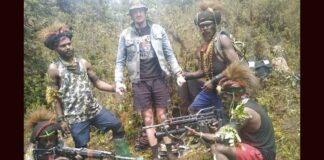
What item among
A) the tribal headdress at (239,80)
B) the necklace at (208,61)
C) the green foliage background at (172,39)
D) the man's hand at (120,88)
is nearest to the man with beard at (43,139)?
the green foliage background at (172,39)

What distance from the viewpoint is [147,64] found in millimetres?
5328

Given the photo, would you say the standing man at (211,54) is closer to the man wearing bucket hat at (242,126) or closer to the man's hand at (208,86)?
the man's hand at (208,86)

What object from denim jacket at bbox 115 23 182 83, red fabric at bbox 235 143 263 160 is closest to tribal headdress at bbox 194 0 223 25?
denim jacket at bbox 115 23 182 83

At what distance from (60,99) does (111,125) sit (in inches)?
21.7

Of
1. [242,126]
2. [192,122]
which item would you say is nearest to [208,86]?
[192,122]

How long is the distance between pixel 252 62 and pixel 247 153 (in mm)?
924

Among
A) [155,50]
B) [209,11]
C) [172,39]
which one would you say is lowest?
[155,50]

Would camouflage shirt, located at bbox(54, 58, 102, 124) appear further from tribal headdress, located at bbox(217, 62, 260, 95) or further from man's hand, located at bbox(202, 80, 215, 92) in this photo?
tribal headdress, located at bbox(217, 62, 260, 95)

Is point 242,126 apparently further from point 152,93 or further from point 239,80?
point 152,93

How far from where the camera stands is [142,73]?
5.35 m

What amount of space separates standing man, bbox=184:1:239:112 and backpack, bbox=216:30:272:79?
0.06 ft

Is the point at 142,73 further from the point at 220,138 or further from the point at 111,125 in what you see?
the point at 220,138

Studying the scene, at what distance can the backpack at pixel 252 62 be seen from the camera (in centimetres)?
520

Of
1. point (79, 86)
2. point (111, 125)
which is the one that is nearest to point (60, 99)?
point (79, 86)
